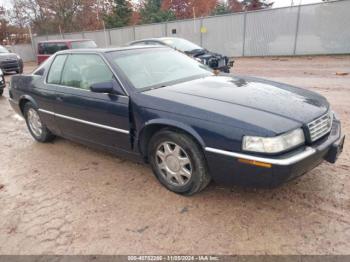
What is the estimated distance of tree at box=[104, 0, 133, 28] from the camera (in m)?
35.4

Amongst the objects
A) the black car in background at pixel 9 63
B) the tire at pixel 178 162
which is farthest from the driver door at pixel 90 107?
the black car in background at pixel 9 63

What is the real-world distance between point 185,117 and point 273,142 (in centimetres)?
84

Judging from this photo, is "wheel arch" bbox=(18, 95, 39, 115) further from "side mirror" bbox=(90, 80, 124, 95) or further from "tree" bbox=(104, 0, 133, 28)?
"tree" bbox=(104, 0, 133, 28)

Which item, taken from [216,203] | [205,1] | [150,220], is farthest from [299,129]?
[205,1]

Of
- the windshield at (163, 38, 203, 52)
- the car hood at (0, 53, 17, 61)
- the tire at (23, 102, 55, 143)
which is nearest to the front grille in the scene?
the tire at (23, 102, 55, 143)

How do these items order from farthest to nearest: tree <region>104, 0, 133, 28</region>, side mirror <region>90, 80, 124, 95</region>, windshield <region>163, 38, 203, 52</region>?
tree <region>104, 0, 133, 28</region>, windshield <region>163, 38, 203, 52</region>, side mirror <region>90, 80, 124, 95</region>

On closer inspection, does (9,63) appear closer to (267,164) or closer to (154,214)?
(154,214)

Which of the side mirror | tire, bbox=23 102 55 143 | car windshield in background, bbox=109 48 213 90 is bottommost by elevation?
tire, bbox=23 102 55 143

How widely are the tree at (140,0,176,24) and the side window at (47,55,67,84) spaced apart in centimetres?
3608

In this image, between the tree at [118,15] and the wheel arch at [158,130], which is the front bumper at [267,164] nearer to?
the wheel arch at [158,130]

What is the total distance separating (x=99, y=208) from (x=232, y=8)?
146 ft

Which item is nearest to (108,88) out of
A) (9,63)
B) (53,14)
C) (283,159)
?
(283,159)

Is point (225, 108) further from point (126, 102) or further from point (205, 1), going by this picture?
point (205, 1)

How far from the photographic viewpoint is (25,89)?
4984 millimetres
